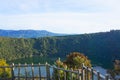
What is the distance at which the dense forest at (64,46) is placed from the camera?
136m

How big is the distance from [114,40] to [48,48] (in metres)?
45.5

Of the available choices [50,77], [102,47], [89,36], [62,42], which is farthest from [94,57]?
[50,77]

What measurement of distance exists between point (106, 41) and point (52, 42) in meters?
42.2

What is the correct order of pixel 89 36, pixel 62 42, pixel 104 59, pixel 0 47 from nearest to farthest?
1. pixel 104 59
2. pixel 0 47
3. pixel 89 36
4. pixel 62 42

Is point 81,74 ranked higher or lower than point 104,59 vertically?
higher

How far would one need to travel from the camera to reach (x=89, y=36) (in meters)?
165

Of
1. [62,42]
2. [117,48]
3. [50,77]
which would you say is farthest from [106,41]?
[50,77]

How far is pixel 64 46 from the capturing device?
169625 millimetres

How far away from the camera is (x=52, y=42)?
180 m

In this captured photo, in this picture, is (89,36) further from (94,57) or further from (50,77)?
(50,77)

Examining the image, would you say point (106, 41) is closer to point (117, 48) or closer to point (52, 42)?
point (117, 48)

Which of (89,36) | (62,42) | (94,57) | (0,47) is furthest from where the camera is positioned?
(62,42)

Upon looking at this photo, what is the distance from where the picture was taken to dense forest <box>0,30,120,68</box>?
13612 cm

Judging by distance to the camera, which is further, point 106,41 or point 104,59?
point 106,41
